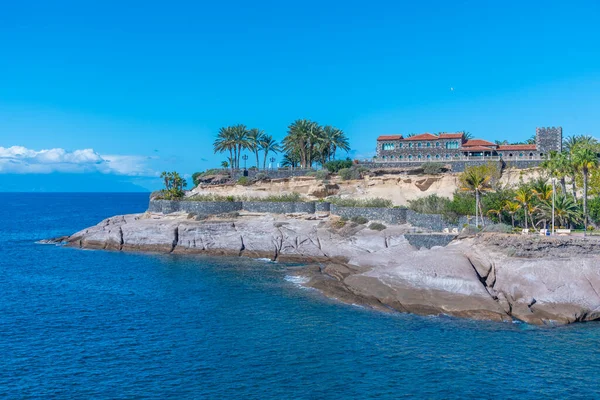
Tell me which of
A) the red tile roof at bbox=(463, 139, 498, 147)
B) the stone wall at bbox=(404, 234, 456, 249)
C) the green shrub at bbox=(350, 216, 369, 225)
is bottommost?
the stone wall at bbox=(404, 234, 456, 249)

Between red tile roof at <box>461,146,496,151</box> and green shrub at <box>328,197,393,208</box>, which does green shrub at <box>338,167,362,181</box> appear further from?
red tile roof at <box>461,146,496,151</box>

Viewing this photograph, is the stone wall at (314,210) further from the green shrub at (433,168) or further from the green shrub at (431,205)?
the green shrub at (433,168)

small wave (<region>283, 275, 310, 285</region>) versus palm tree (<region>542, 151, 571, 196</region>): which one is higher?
palm tree (<region>542, 151, 571, 196</region>)

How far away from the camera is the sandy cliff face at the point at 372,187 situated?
66.7m

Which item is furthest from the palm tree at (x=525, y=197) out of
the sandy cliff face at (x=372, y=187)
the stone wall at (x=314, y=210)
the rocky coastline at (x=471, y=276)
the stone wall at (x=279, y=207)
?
the stone wall at (x=279, y=207)

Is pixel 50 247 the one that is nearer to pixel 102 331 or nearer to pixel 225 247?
pixel 225 247

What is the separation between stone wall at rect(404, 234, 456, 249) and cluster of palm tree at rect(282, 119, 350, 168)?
39682 millimetres

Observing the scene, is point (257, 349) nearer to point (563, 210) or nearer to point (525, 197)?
point (525, 197)

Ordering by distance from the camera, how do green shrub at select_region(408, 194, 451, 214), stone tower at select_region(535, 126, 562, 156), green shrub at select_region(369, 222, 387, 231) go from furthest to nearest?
stone tower at select_region(535, 126, 562, 156) → green shrub at select_region(408, 194, 451, 214) → green shrub at select_region(369, 222, 387, 231)

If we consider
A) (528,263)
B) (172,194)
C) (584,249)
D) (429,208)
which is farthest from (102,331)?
(172,194)

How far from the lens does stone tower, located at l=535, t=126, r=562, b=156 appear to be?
69688mm

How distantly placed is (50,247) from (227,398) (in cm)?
4845

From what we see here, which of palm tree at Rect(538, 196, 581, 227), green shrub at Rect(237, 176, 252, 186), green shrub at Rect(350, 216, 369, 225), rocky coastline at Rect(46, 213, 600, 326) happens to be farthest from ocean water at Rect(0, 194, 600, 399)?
green shrub at Rect(237, 176, 252, 186)

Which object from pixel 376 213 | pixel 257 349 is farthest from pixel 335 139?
pixel 257 349
